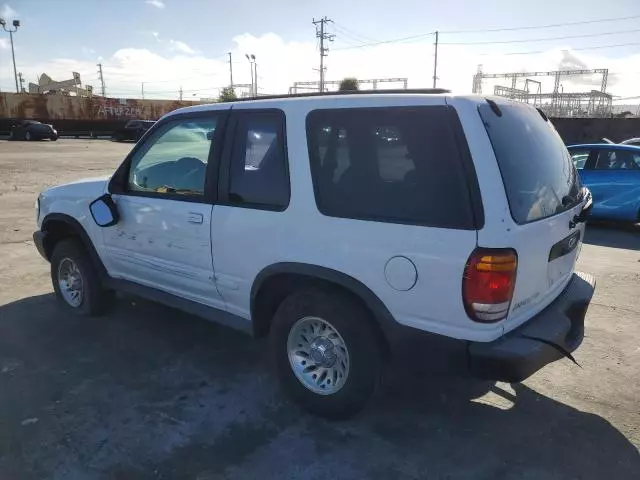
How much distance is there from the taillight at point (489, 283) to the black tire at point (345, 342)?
2.05 feet

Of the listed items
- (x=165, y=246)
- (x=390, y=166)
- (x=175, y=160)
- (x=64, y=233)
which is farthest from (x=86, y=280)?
(x=390, y=166)

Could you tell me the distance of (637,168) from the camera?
864 cm

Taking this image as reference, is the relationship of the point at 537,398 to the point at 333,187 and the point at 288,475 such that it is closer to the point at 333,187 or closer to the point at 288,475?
the point at 288,475

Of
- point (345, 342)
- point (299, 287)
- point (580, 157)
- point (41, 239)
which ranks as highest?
point (580, 157)

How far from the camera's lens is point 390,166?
8.82 feet

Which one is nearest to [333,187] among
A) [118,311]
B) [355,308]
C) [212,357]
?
[355,308]

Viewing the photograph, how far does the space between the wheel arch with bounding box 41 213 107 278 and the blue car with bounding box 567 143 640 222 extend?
7.95m

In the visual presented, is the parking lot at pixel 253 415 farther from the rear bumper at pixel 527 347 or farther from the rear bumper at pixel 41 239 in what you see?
the rear bumper at pixel 41 239

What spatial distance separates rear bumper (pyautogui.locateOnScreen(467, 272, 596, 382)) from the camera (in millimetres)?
2453

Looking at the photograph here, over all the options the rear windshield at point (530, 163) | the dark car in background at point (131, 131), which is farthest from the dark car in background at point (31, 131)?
the rear windshield at point (530, 163)

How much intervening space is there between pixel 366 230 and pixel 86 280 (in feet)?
9.98

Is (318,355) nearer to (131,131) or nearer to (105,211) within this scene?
(105,211)

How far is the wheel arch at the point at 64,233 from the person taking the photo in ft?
14.5

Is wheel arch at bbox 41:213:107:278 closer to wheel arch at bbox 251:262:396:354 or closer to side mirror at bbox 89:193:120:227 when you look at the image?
side mirror at bbox 89:193:120:227
